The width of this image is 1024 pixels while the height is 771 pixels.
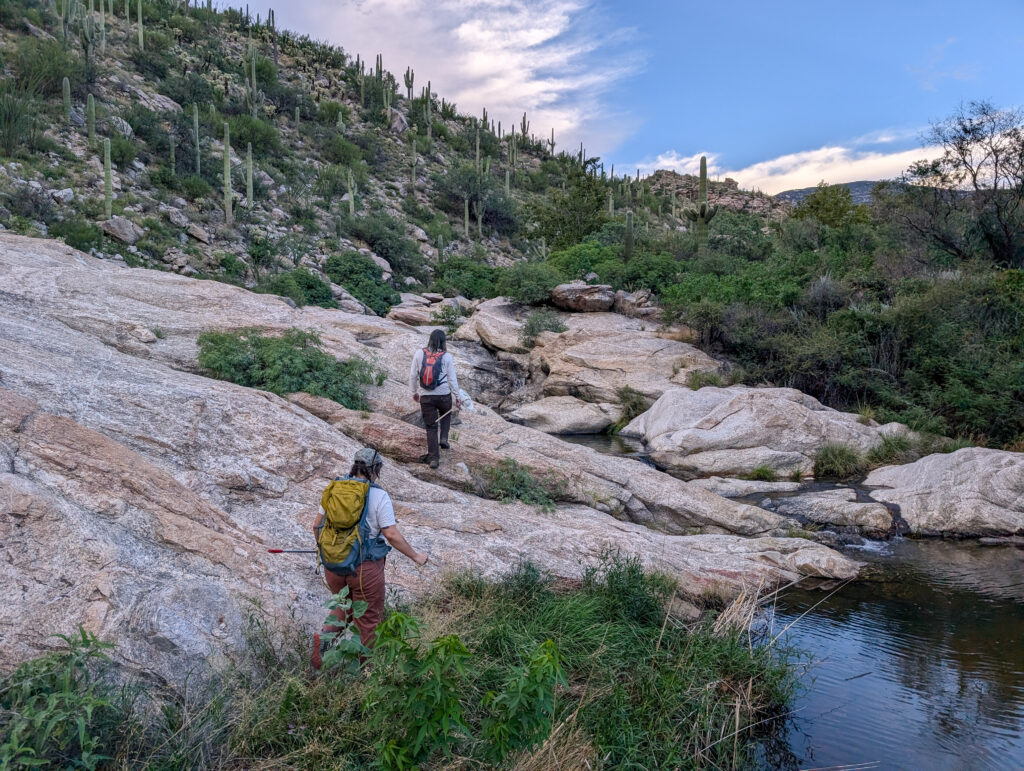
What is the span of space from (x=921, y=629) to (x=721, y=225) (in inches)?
866

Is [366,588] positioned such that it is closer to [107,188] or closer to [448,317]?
[448,317]

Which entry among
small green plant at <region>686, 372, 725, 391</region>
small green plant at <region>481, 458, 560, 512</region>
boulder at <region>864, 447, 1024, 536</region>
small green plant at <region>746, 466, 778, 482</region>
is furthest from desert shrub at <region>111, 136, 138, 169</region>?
boulder at <region>864, 447, 1024, 536</region>

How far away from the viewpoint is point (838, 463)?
12023 mm

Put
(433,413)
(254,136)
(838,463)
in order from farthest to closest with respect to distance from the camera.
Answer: (254,136), (838,463), (433,413)

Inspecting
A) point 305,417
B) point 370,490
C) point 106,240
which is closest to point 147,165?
point 106,240

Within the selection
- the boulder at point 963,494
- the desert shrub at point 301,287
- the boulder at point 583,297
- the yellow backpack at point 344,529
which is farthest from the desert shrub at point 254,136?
the yellow backpack at point 344,529

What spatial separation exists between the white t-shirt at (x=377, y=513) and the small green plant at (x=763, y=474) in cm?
960

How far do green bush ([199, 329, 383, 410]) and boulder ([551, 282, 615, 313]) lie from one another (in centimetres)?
1390

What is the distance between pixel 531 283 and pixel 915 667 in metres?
17.9

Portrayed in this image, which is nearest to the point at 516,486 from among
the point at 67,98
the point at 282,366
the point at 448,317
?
the point at 282,366

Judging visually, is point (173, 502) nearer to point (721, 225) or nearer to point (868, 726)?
Answer: point (868, 726)

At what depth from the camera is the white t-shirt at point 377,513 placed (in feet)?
13.4

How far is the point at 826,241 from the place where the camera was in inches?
879

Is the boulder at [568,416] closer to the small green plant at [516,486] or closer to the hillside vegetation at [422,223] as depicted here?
the hillside vegetation at [422,223]
